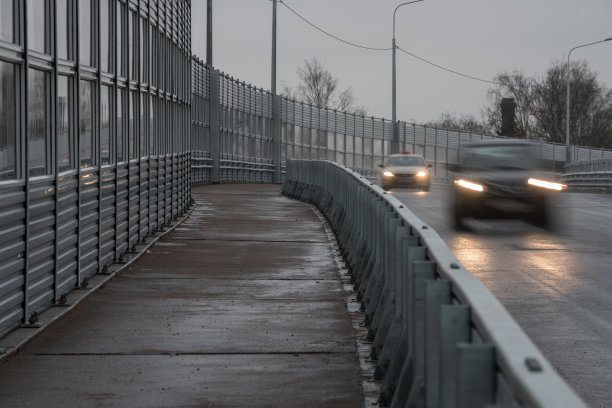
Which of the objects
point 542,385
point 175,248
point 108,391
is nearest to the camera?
point 542,385

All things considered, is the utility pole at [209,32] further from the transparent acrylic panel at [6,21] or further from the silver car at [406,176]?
the transparent acrylic panel at [6,21]

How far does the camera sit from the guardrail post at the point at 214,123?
46344 mm

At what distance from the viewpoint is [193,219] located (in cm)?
2322

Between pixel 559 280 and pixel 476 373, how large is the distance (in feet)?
35.2

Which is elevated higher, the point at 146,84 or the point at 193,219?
the point at 146,84

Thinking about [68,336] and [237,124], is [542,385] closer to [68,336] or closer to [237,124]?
[68,336]

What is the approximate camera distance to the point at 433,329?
526 centimetres

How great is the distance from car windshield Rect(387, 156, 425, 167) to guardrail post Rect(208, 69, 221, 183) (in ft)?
25.6

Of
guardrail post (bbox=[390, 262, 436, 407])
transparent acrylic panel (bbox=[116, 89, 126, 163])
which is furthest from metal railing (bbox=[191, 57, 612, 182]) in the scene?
guardrail post (bbox=[390, 262, 436, 407])

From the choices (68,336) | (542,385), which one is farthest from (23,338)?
(542,385)

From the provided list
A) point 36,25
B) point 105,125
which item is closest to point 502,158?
point 105,125

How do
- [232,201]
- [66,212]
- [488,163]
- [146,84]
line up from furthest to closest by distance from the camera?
[232,201], [488,163], [146,84], [66,212]

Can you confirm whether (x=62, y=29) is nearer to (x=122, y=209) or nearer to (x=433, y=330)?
(x=122, y=209)

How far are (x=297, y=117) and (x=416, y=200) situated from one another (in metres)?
28.6
